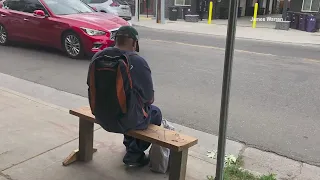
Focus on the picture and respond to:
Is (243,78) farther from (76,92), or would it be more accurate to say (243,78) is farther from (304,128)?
(76,92)

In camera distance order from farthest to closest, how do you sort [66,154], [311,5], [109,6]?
[311,5] < [109,6] < [66,154]

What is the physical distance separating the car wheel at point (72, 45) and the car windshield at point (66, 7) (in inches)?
31.9

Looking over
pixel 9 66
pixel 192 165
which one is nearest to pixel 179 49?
pixel 9 66

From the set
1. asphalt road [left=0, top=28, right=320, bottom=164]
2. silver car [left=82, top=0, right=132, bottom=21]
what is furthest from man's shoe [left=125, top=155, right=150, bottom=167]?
silver car [left=82, top=0, right=132, bottom=21]

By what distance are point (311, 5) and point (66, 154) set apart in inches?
758

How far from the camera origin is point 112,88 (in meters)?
2.78

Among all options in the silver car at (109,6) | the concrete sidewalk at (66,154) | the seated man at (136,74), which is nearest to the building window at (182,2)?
the silver car at (109,6)

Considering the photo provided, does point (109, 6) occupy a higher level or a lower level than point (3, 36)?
higher

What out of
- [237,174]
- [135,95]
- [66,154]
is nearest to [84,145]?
[66,154]

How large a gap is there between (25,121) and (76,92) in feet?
5.74

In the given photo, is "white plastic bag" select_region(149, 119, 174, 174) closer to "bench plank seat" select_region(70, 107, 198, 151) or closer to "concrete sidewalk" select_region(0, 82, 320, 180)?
"concrete sidewalk" select_region(0, 82, 320, 180)

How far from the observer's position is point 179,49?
10992 mm

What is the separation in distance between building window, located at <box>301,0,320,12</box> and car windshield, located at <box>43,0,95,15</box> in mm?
14317

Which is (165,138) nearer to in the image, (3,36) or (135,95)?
(135,95)
